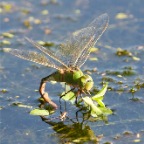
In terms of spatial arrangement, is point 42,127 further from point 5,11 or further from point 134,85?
point 5,11

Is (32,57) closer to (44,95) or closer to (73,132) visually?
(44,95)

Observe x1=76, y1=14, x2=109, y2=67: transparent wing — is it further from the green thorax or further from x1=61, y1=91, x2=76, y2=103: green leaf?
x1=61, y1=91, x2=76, y2=103: green leaf

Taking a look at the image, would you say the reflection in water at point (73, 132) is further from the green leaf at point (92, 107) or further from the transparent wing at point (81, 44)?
the transparent wing at point (81, 44)

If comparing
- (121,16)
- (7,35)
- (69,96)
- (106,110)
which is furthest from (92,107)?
(121,16)

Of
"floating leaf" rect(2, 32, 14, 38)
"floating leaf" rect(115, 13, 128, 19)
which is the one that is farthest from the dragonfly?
"floating leaf" rect(115, 13, 128, 19)

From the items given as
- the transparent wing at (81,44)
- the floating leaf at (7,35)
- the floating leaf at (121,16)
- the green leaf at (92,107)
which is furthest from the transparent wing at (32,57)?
the floating leaf at (121,16)

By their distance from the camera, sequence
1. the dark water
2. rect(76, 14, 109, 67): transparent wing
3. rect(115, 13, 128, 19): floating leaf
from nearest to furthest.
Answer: the dark water
rect(76, 14, 109, 67): transparent wing
rect(115, 13, 128, 19): floating leaf
